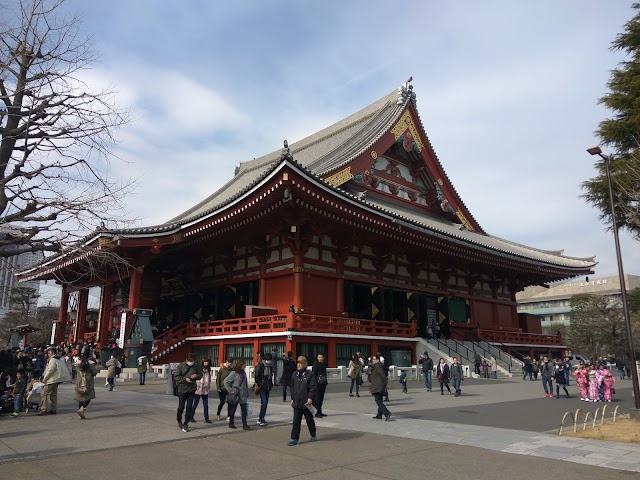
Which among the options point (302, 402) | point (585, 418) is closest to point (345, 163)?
point (585, 418)

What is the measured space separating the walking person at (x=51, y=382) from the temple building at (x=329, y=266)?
9.49 ft

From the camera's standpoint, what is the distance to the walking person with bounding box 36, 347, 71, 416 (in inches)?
450

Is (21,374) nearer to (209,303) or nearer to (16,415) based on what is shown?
(16,415)

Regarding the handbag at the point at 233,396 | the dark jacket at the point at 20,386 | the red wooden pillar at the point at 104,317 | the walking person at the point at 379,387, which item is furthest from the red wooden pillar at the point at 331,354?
the red wooden pillar at the point at 104,317

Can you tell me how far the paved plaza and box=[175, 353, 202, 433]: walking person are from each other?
0.31m

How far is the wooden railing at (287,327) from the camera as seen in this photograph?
787 inches

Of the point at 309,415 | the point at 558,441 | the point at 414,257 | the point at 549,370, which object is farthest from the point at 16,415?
the point at 414,257

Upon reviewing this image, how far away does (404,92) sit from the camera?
31.8 m

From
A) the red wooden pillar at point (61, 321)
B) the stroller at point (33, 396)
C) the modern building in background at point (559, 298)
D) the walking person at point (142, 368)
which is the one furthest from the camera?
the modern building in background at point (559, 298)

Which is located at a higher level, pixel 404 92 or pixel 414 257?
pixel 404 92

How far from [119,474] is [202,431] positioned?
133 inches

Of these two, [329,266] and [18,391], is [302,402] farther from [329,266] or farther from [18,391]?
[329,266]

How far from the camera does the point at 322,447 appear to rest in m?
8.23

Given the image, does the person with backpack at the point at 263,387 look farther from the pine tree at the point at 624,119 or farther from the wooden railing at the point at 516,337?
the wooden railing at the point at 516,337
